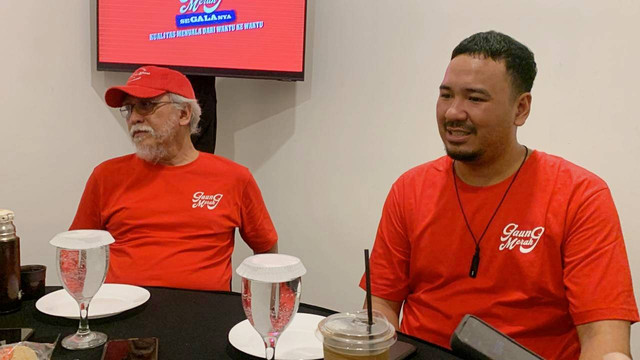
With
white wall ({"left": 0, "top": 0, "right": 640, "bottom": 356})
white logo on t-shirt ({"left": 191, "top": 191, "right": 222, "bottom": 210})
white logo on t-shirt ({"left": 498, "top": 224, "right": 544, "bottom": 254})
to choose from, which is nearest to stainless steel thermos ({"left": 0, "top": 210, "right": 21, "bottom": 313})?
white logo on t-shirt ({"left": 191, "top": 191, "right": 222, "bottom": 210})

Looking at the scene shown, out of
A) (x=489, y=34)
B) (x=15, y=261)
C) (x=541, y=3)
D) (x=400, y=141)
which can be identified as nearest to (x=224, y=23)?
(x=400, y=141)

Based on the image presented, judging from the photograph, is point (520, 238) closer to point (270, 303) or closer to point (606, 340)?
point (606, 340)

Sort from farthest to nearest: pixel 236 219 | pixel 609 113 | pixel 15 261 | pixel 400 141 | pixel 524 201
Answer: pixel 400 141, pixel 609 113, pixel 236 219, pixel 524 201, pixel 15 261

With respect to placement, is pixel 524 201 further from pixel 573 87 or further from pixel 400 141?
pixel 400 141

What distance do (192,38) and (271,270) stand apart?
87.7 inches

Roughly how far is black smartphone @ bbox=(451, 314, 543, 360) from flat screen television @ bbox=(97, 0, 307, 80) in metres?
2.07

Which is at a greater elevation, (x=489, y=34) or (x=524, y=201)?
(x=489, y=34)

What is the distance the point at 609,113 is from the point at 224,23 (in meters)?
1.84

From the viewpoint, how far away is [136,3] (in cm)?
289

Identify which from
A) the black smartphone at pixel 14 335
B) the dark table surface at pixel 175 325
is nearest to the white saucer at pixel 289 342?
the dark table surface at pixel 175 325

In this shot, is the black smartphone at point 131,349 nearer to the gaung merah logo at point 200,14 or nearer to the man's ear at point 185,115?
the man's ear at point 185,115

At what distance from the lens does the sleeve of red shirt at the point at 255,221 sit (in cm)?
219

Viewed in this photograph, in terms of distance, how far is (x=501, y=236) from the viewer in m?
1.53

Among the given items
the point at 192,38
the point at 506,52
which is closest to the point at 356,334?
the point at 506,52
